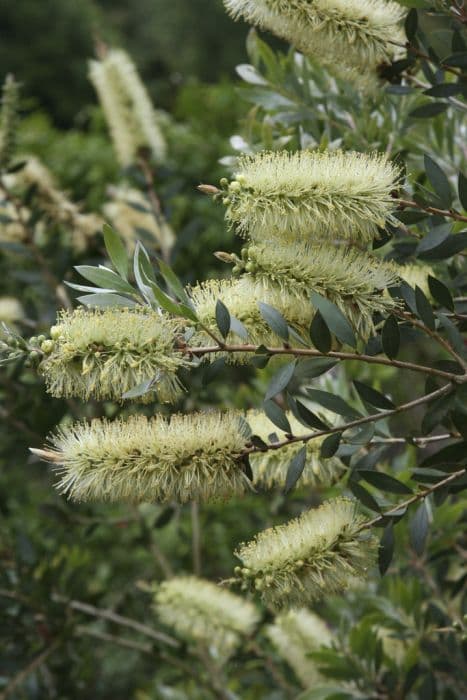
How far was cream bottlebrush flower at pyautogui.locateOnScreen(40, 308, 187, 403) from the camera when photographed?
106 centimetres

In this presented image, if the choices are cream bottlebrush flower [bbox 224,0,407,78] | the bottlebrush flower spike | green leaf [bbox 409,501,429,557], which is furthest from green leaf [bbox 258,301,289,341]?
cream bottlebrush flower [bbox 224,0,407,78]

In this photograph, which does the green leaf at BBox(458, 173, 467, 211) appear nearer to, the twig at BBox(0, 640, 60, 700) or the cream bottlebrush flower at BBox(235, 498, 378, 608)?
the cream bottlebrush flower at BBox(235, 498, 378, 608)

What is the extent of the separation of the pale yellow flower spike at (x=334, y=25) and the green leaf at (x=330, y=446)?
0.62 meters

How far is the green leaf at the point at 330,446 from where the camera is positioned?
1.19m

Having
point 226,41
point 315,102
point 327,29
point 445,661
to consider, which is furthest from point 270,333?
point 226,41

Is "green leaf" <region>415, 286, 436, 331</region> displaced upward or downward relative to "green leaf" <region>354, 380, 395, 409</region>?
upward

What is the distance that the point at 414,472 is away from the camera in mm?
1230

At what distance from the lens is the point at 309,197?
1088 mm

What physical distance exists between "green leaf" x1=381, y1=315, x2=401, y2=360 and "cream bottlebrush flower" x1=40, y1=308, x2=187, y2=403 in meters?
0.28

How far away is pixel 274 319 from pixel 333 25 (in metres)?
0.52

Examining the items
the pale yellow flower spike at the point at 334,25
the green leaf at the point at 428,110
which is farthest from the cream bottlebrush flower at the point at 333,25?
the green leaf at the point at 428,110

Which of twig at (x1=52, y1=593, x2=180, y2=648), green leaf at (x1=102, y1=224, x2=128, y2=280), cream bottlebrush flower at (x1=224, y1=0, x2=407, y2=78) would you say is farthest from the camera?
twig at (x1=52, y1=593, x2=180, y2=648)

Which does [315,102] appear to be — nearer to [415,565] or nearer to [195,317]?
[195,317]

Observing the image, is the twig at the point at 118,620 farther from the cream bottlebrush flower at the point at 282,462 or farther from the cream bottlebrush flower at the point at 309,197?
the cream bottlebrush flower at the point at 309,197
